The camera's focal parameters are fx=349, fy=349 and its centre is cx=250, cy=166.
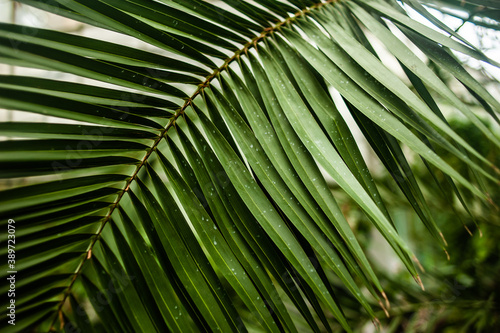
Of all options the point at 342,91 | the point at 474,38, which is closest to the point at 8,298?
the point at 342,91

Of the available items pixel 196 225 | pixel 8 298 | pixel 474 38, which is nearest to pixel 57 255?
pixel 8 298

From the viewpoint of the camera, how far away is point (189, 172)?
0.45 metres

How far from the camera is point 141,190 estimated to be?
17.4 inches

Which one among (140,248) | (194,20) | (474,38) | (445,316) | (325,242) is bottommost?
(445,316)

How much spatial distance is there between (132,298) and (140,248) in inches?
2.3

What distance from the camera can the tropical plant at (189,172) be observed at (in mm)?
382

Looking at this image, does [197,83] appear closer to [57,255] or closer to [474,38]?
[57,255]

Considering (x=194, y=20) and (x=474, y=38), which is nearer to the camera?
(x=194, y=20)

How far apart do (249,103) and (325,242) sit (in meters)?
0.20

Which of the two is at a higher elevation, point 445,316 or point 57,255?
point 57,255

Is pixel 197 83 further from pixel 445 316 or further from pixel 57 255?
pixel 445 316

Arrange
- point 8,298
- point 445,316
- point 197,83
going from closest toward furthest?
point 8,298, point 197,83, point 445,316

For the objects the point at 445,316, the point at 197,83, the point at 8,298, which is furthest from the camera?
the point at 445,316

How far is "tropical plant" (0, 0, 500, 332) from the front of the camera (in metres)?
0.38
